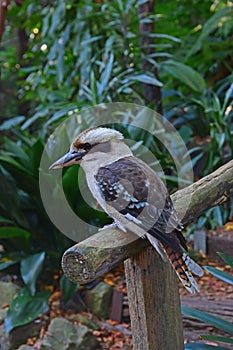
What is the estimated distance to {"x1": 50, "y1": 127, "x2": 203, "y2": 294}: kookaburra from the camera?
1.54 metres

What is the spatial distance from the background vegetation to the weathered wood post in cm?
130

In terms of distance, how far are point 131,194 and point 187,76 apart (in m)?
2.77

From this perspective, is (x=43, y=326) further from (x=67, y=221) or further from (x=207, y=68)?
(x=207, y=68)

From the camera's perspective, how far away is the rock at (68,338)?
271 centimetres

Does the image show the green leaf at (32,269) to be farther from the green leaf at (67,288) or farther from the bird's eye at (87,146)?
the bird's eye at (87,146)

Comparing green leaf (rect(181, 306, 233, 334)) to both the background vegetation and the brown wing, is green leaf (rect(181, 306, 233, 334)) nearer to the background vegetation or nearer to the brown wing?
the brown wing

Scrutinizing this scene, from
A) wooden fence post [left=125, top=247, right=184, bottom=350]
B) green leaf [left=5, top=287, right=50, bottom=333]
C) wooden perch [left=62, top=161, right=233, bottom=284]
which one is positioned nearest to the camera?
wooden perch [left=62, top=161, right=233, bottom=284]

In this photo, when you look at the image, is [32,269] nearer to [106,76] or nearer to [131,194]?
[106,76]

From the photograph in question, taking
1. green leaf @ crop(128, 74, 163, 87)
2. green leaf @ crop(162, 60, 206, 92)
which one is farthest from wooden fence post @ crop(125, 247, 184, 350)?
green leaf @ crop(162, 60, 206, 92)

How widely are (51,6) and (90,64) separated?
70 centimetres

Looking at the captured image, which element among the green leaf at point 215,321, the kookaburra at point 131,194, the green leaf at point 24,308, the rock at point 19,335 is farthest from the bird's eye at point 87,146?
the rock at point 19,335

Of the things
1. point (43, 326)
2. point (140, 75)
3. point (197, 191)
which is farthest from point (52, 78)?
point (197, 191)

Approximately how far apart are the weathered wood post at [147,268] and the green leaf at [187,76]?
2.30m

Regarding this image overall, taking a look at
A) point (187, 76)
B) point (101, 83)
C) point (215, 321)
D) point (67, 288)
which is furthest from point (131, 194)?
point (187, 76)
